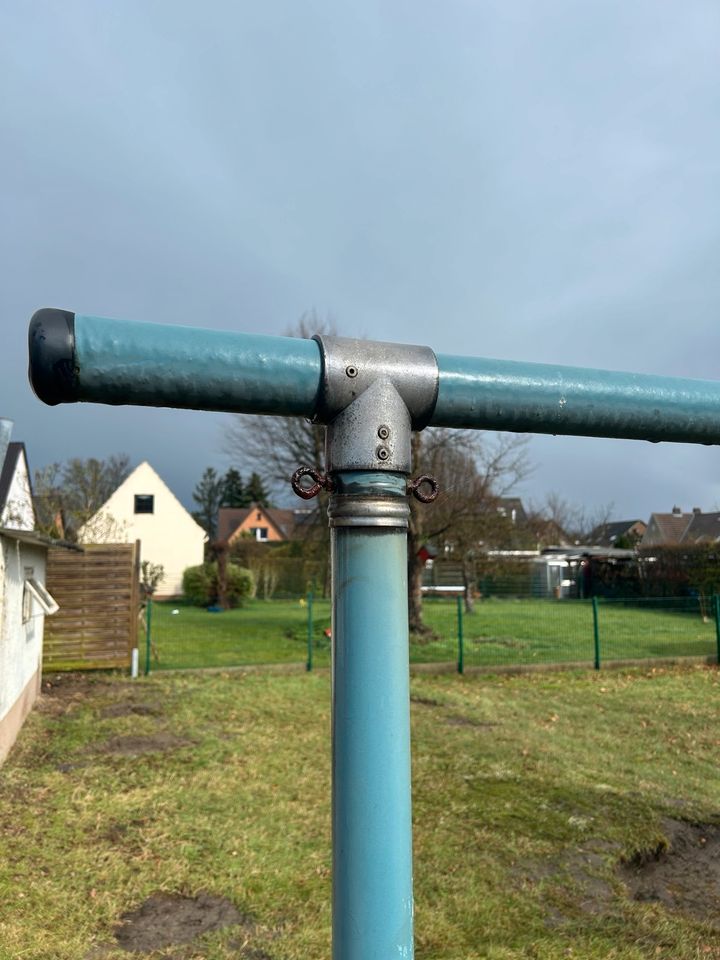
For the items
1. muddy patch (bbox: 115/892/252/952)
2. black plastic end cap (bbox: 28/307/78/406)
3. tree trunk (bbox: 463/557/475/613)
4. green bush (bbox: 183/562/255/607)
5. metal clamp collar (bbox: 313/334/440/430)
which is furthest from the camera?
green bush (bbox: 183/562/255/607)

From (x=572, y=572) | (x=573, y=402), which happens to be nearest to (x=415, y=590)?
(x=573, y=402)

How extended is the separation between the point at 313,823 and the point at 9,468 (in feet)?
18.8

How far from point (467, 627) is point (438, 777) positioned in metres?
15.5

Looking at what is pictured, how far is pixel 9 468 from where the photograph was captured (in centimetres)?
901

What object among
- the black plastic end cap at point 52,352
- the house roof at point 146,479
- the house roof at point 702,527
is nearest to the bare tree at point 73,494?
the house roof at point 146,479

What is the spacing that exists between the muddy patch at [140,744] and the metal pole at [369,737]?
6.98 m

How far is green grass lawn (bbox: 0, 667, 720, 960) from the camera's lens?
13.4 ft

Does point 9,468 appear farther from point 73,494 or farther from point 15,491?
point 73,494

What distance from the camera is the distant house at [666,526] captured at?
186 feet

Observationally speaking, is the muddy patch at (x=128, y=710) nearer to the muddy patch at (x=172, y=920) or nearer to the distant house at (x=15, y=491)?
the distant house at (x=15, y=491)

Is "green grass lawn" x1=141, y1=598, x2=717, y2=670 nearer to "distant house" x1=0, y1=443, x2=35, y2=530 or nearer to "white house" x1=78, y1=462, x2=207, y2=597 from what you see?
"distant house" x1=0, y1=443, x2=35, y2=530

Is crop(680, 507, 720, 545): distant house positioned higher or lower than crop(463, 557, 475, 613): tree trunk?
higher

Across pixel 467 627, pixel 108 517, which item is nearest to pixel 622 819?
pixel 467 627

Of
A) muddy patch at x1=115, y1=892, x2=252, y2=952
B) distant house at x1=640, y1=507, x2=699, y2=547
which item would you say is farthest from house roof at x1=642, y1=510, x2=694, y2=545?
muddy patch at x1=115, y1=892, x2=252, y2=952
